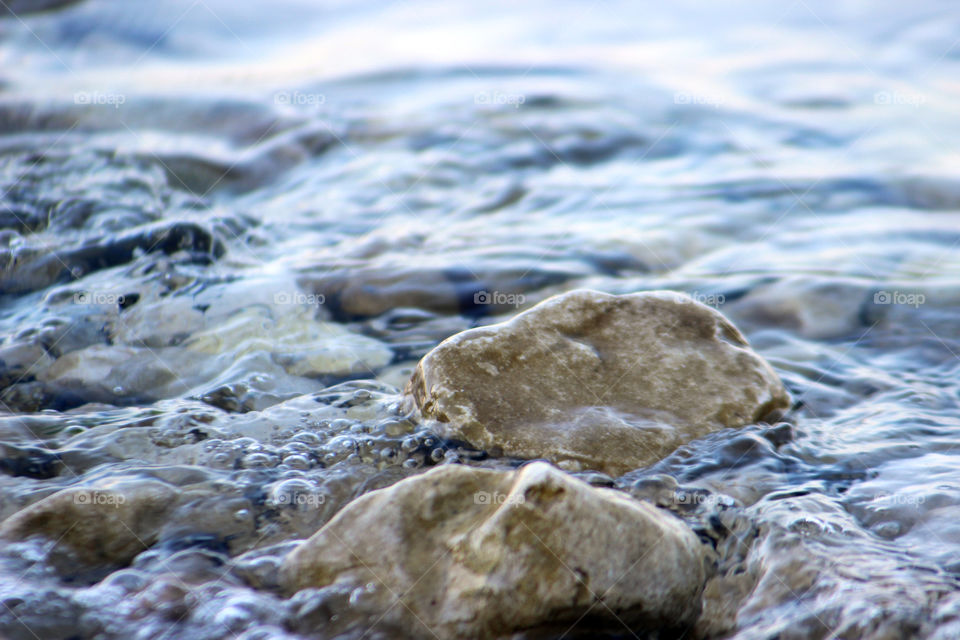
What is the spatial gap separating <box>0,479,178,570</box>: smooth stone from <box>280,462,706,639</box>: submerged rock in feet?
1.53

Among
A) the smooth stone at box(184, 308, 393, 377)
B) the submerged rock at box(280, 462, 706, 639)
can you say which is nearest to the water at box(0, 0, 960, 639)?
the smooth stone at box(184, 308, 393, 377)

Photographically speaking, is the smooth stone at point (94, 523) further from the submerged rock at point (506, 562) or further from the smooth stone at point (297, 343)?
the smooth stone at point (297, 343)

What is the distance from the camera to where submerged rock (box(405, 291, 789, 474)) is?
2568 millimetres

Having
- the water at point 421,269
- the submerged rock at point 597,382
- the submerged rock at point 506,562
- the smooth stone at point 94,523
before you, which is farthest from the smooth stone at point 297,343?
the submerged rock at point 506,562

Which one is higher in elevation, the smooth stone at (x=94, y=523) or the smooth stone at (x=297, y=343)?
the smooth stone at (x=297, y=343)

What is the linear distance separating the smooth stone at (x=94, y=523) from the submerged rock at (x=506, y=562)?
0.47 metres

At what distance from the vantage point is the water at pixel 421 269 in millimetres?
2148

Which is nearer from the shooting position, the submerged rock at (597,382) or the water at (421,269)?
the water at (421,269)

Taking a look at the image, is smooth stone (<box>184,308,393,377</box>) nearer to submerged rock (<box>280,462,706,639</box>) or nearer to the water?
the water

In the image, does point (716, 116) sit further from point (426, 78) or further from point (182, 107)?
point (182, 107)

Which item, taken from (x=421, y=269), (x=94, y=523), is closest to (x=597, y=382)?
(x=94, y=523)

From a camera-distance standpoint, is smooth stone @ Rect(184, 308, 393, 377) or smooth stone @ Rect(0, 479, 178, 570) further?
smooth stone @ Rect(184, 308, 393, 377)

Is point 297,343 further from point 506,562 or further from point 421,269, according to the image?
point 506,562

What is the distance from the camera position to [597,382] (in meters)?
2.75
